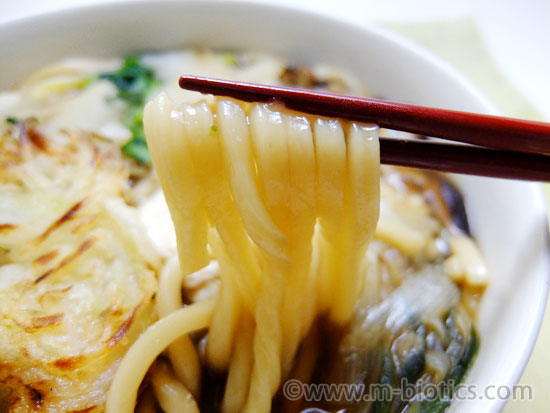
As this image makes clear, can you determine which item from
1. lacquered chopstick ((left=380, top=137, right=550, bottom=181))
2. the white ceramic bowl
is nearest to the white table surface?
the white ceramic bowl

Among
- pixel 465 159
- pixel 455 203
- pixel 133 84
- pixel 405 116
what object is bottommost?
pixel 455 203

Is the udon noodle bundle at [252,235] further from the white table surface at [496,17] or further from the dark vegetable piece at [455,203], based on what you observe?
the white table surface at [496,17]

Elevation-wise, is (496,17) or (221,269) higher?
(496,17)

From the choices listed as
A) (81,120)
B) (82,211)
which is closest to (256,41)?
(81,120)

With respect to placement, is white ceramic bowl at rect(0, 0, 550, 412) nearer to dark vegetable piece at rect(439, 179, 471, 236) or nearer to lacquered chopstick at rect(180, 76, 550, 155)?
dark vegetable piece at rect(439, 179, 471, 236)

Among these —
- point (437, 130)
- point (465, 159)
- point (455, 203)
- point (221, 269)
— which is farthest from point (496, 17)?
point (221, 269)

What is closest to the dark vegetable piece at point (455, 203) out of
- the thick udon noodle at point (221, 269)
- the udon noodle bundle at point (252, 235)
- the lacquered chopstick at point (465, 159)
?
the thick udon noodle at point (221, 269)

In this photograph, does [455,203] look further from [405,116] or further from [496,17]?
[496,17]
